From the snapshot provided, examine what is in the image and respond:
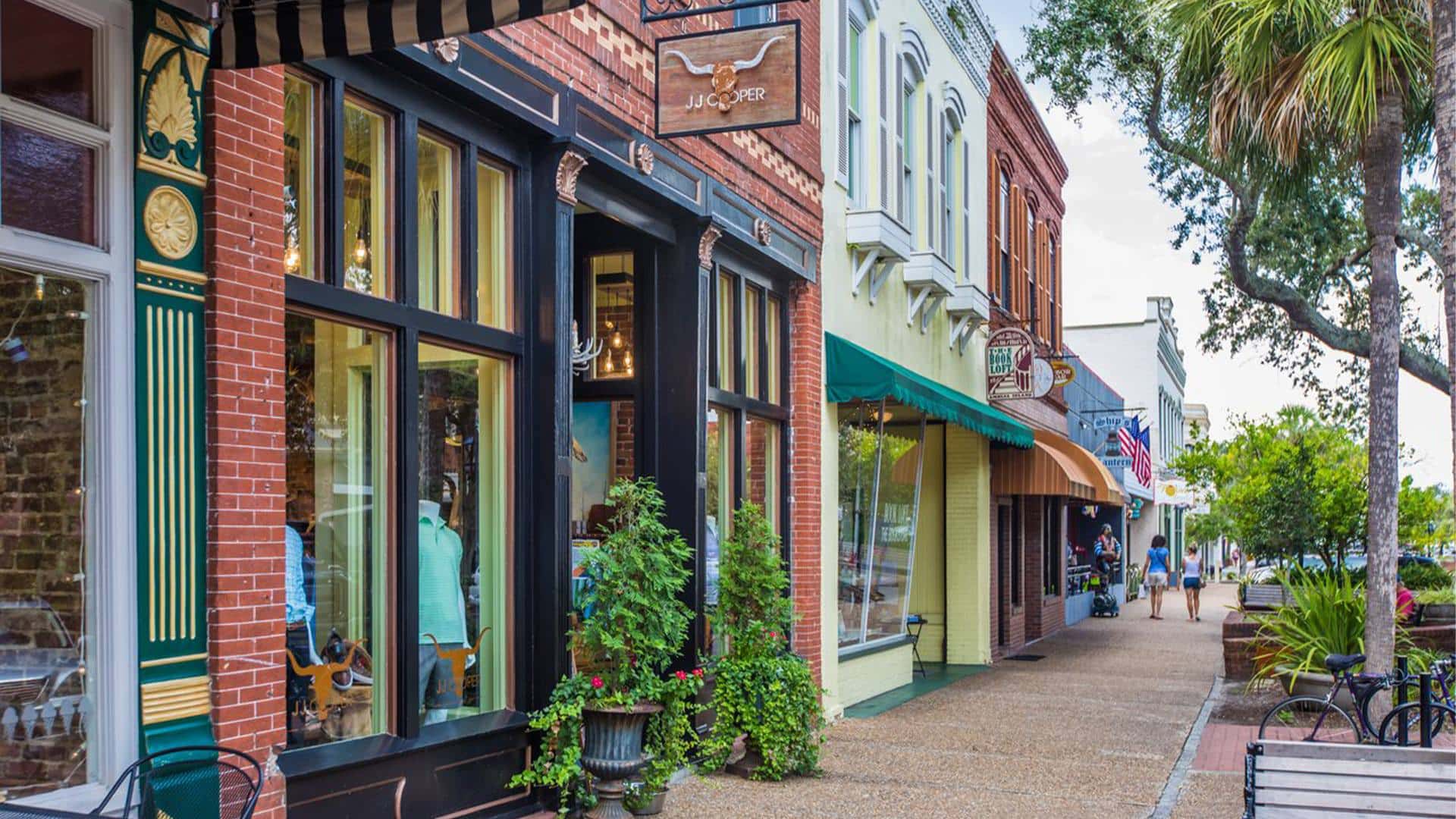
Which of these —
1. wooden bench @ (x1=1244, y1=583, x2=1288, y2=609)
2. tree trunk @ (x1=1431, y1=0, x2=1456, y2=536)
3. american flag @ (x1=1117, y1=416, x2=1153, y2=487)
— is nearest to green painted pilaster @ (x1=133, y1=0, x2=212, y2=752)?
tree trunk @ (x1=1431, y1=0, x2=1456, y2=536)

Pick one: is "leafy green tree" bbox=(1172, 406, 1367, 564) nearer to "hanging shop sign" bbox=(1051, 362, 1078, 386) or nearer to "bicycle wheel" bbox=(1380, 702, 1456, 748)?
"hanging shop sign" bbox=(1051, 362, 1078, 386)

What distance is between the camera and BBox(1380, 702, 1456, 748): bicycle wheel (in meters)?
8.85

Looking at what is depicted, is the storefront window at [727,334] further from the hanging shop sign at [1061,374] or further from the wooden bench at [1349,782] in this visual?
the hanging shop sign at [1061,374]

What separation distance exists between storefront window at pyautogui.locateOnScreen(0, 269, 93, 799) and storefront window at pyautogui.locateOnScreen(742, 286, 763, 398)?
7.08 metres

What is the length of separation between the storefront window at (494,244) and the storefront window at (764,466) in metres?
4.00

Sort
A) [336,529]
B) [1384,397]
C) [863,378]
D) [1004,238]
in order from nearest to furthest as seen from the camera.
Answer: [336,529], [1384,397], [863,378], [1004,238]

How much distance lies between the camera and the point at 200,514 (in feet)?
18.3

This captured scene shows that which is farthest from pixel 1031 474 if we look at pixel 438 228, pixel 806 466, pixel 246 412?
pixel 246 412

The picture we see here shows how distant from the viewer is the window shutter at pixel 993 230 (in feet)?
66.9

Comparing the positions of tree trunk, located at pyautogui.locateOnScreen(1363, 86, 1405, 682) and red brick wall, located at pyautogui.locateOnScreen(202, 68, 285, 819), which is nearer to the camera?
red brick wall, located at pyautogui.locateOnScreen(202, 68, 285, 819)

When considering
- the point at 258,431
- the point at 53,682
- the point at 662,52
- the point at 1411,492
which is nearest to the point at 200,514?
the point at 258,431

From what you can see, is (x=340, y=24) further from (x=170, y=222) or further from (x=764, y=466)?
(x=764, y=466)

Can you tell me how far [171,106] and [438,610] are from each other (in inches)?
127

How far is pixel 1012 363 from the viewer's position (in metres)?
20.0
